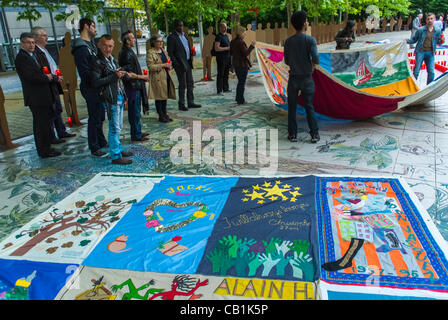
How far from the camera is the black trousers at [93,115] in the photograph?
15.1 ft

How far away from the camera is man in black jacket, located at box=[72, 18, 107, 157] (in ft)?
14.3

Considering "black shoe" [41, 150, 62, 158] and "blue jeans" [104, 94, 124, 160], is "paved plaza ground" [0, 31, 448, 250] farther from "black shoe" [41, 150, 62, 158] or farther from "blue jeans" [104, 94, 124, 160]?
"blue jeans" [104, 94, 124, 160]

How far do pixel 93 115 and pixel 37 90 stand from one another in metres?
0.74

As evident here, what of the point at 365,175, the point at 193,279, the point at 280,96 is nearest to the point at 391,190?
the point at 365,175

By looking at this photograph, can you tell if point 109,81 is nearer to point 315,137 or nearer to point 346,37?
point 315,137

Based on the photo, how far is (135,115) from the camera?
5.24 m

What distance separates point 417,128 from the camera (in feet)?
17.3

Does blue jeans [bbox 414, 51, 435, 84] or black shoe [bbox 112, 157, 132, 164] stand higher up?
blue jeans [bbox 414, 51, 435, 84]

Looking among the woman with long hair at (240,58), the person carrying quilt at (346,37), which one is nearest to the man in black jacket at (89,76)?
the woman with long hair at (240,58)

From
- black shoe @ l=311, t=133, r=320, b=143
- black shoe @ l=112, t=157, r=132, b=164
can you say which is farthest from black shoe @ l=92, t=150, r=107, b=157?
black shoe @ l=311, t=133, r=320, b=143

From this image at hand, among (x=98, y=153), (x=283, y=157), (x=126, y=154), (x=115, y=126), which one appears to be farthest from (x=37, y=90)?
(x=283, y=157)

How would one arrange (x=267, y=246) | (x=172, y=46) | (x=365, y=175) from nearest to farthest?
1. (x=267, y=246)
2. (x=365, y=175)
3. (x=172, y=46)
